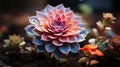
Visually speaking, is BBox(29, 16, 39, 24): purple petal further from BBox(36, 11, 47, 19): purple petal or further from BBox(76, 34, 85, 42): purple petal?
BBox(76, 34, 85, 42): purple petal

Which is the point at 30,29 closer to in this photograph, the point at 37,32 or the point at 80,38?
the point at 37,32

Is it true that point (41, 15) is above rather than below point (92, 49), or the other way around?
above

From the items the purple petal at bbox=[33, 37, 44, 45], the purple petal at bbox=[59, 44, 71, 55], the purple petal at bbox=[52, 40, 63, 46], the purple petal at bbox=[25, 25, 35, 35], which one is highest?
the purple petal at bbox=[25, 25, 35, 35]

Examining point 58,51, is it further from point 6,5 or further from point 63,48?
point 6,5

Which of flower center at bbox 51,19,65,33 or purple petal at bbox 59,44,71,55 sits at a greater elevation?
flower center at bbox 51,19,65,33

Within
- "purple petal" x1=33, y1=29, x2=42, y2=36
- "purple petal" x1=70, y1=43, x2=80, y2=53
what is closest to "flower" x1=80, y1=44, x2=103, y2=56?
"purple petal" x1=70, y1=43, x2=80, y2=53

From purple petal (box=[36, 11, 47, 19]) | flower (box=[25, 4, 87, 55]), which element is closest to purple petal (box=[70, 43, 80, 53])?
flower (box=[25, 4, 87, 55])

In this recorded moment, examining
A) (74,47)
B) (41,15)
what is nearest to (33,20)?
(41,15)

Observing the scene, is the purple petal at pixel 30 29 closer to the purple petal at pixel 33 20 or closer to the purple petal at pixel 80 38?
the purple petal at pixel 33 20

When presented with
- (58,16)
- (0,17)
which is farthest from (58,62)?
(0,17)

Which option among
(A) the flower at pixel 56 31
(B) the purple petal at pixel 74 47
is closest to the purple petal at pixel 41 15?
(A) the flower at pixel 56 31
